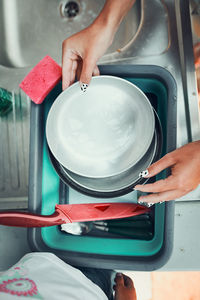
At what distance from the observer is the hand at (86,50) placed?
52cm

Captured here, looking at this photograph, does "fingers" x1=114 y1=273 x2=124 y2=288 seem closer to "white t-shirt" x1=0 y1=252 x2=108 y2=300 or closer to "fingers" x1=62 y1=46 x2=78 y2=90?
"white t-shirt" x1=0 y1=252 x2=108 y2=300

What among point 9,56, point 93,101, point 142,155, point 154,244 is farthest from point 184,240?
point 9,56

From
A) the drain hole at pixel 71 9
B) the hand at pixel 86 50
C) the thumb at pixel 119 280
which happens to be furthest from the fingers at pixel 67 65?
the thumb at pixel 119 280

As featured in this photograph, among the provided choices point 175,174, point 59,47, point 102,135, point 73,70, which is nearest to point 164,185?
point 175,174

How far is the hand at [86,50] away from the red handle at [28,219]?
0.87 ft

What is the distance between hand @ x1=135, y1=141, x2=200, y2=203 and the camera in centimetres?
48

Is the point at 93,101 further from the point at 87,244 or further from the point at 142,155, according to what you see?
the point at 87,244

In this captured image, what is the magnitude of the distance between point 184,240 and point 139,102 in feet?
1.17

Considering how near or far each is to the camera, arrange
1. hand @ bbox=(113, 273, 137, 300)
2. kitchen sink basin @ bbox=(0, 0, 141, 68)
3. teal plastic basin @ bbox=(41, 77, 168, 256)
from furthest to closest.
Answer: kitchen sink basin @ bbox=(0, 0, 141, 68) < hand @ bbox=(113, 273, 137, 300) < teal plastic basin @ bbox=(41, 77, 168, 256)

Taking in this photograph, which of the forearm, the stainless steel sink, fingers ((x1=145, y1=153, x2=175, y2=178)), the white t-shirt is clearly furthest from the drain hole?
the white t-shirt

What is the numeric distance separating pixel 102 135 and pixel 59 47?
37cm

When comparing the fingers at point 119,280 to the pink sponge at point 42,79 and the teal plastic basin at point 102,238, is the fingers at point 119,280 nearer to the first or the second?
the teal plastic basin at point 102,238

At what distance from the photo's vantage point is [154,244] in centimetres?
53

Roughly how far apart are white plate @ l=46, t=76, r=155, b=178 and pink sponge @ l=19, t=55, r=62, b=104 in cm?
4
